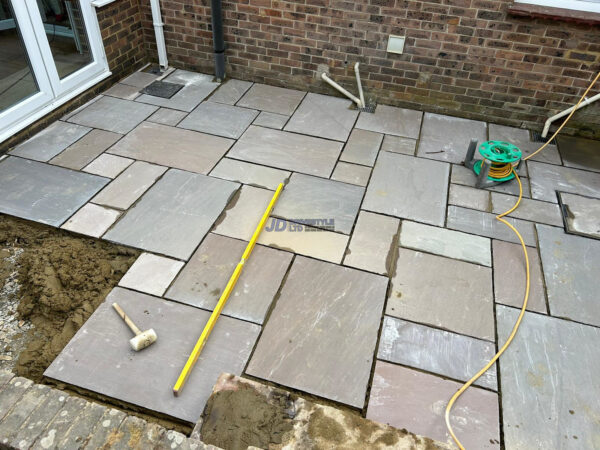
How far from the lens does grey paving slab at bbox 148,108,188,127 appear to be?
3.91m

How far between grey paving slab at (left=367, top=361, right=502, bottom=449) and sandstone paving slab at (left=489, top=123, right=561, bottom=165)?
7.90 feet

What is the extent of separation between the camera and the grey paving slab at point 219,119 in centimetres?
385

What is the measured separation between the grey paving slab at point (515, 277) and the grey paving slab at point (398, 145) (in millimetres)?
→ 1173

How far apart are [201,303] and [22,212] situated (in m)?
1.43

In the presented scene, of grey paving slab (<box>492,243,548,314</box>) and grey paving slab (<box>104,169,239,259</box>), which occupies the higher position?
grey paving slab (<box>104,169,239,259</box>)

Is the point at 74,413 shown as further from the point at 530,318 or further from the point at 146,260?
the point at 530,318

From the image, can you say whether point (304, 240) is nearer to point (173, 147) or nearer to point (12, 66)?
point (173, 147)

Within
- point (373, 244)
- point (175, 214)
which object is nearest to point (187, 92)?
point (175, 214)

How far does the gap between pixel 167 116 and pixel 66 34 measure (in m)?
1.07

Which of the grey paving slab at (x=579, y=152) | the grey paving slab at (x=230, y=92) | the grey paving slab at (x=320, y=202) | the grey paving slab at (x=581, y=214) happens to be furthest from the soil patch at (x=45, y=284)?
the grey paving slab at (x=579, y=152)

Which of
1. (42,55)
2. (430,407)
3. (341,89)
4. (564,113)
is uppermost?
(42,55)

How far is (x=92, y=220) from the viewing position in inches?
114

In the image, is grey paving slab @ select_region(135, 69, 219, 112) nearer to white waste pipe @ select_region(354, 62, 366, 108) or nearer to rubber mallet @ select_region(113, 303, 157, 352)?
white waste pipe @ select_region(354, 62, 366, 108)

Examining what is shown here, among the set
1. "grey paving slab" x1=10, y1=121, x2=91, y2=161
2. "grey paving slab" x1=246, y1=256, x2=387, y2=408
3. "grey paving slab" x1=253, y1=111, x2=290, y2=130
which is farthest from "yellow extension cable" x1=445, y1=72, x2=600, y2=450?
"grey paving slab" x1=10, y1=121, x2=91, y2=161
